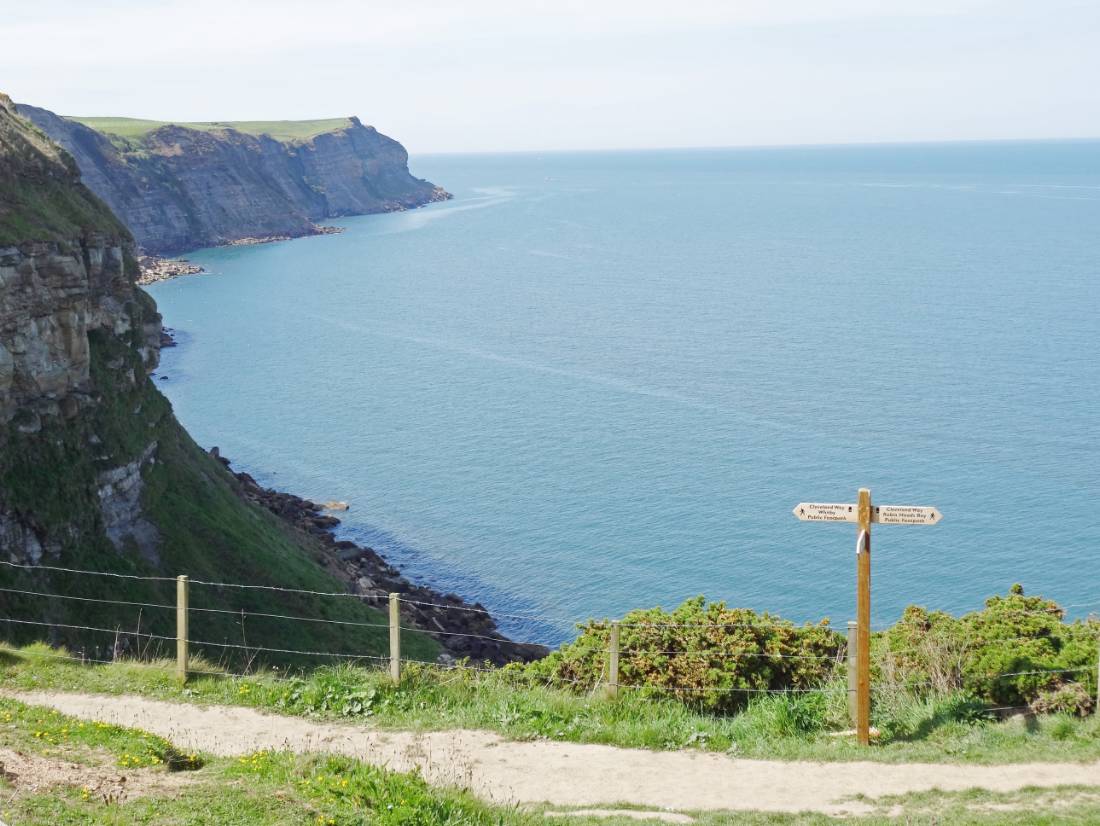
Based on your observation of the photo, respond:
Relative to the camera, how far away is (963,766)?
14125mm

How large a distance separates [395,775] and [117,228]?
40.9 meters

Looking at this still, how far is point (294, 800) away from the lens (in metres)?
12.4

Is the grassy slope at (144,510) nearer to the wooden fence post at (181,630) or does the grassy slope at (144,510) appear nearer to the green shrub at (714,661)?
the wooden fence post at (181,630)

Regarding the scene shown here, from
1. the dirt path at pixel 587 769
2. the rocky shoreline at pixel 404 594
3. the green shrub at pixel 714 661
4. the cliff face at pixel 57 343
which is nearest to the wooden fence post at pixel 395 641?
the dirt path at pixel 587 769

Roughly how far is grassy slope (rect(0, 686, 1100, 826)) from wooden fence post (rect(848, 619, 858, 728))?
2.53 m

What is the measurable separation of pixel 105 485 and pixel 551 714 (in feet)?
101

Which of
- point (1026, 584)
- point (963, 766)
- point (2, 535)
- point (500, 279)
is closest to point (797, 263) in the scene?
point (500, 279)

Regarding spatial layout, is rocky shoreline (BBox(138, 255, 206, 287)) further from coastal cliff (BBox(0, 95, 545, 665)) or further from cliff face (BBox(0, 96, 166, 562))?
coastal cliff (BBox(0, 95, 545, 665))

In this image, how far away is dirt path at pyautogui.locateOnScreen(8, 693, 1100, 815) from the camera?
13.5m

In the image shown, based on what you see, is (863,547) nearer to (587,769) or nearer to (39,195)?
(587,769)

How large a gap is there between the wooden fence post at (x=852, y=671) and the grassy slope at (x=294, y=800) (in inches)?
99.6

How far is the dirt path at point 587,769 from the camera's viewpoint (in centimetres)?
1350

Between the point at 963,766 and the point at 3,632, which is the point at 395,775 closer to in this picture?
the point at 963,766

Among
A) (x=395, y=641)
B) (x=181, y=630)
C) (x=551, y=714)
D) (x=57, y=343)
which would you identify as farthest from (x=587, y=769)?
(x=57, y=343)
